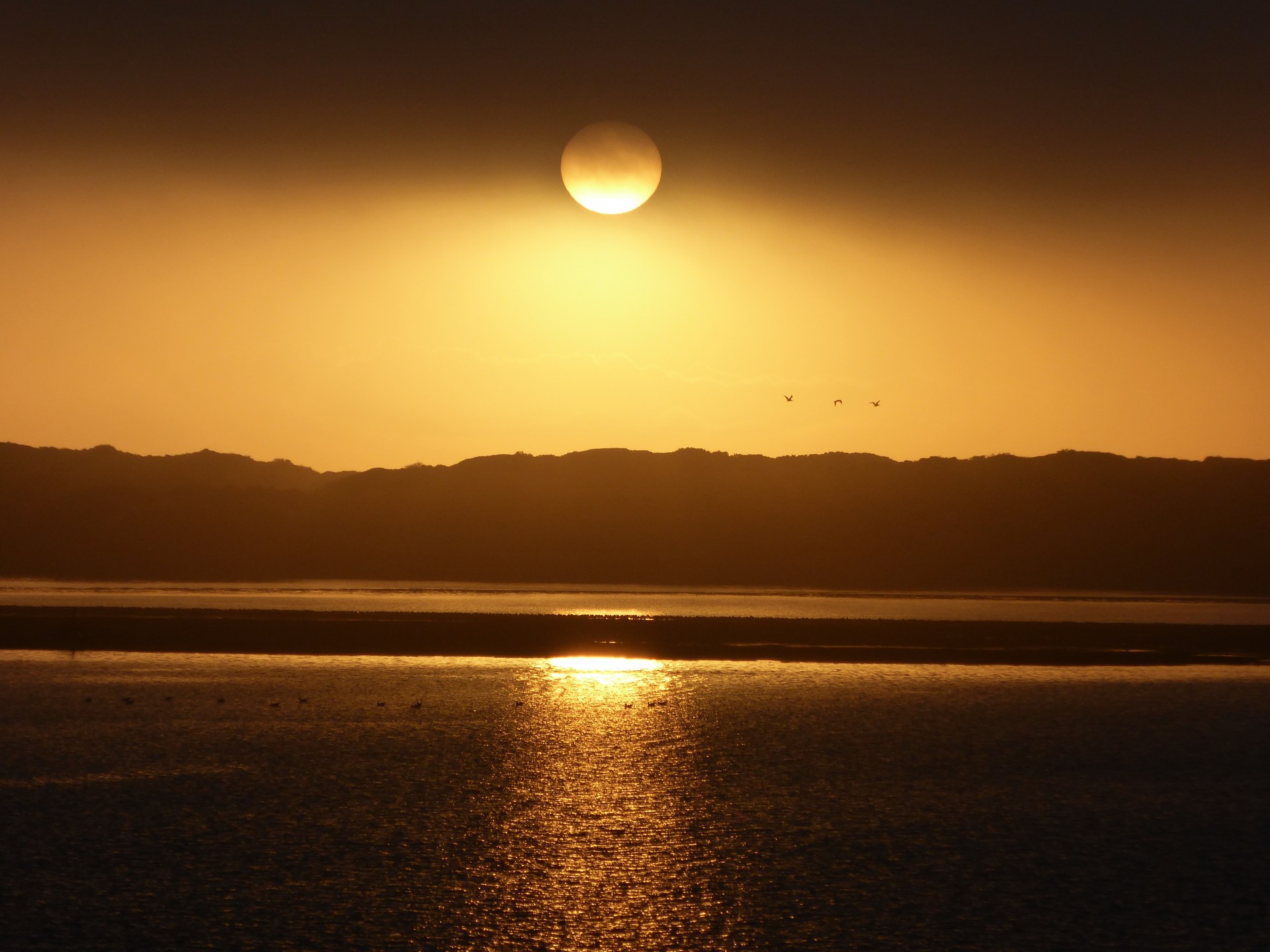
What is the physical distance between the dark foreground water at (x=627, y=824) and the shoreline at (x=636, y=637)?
19.1 m

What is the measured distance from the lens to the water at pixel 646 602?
9000cm

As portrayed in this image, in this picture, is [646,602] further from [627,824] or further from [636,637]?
[627,824]

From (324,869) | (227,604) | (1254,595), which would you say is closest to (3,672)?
(324,869)

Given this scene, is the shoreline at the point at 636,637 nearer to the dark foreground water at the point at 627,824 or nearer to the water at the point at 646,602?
the water at the point at 646,602

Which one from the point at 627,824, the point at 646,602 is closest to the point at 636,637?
the point at 627,824

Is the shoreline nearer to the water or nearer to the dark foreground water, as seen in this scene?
the water

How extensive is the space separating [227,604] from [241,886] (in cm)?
8133

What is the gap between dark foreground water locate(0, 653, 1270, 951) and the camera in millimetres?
13141

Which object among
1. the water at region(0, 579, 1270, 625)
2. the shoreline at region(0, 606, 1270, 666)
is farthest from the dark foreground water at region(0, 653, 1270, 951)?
the water at region(0, 579, 1270, 625)

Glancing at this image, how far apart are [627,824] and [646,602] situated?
103328 mm

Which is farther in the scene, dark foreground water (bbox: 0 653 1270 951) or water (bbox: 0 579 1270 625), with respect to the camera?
water (bbox: 0 579 1270 625)

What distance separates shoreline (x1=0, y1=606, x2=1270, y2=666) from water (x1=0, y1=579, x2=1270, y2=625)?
10897 millimetres

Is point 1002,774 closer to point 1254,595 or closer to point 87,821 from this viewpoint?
point 87,821

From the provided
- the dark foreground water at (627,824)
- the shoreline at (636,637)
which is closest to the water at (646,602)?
the shoreline at (636,637)
